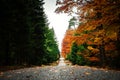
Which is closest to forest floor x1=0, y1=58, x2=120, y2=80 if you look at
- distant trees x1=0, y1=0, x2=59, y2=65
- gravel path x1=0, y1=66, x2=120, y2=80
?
gravel path x1=0, y1=66, x2=120, y2=80

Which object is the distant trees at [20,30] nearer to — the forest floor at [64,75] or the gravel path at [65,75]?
the forest floor at [64,75]

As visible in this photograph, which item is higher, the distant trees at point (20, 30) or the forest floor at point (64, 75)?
the distant trees at point (20, 30)

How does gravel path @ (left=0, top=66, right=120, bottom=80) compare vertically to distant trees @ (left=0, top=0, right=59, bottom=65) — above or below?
below

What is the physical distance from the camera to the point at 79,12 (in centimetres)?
1717

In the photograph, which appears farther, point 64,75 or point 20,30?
point 20,30

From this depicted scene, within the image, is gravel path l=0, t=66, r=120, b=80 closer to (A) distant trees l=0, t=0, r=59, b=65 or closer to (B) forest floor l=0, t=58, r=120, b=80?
(B) forest floor l=0, t=58, r=120, b=80

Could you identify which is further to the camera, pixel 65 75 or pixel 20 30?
pixel 20 30

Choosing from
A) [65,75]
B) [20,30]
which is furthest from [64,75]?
[20,30]

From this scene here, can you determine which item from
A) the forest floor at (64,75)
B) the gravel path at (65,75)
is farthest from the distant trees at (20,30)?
the gravel path at (65,75)

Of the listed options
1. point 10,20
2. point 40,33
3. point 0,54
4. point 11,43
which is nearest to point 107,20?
point 10,20

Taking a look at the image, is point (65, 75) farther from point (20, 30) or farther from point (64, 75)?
point (20, 30)

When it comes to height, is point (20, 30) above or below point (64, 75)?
above

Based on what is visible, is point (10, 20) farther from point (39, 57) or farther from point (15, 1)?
point (39, 57)

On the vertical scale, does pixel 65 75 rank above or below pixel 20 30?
below
